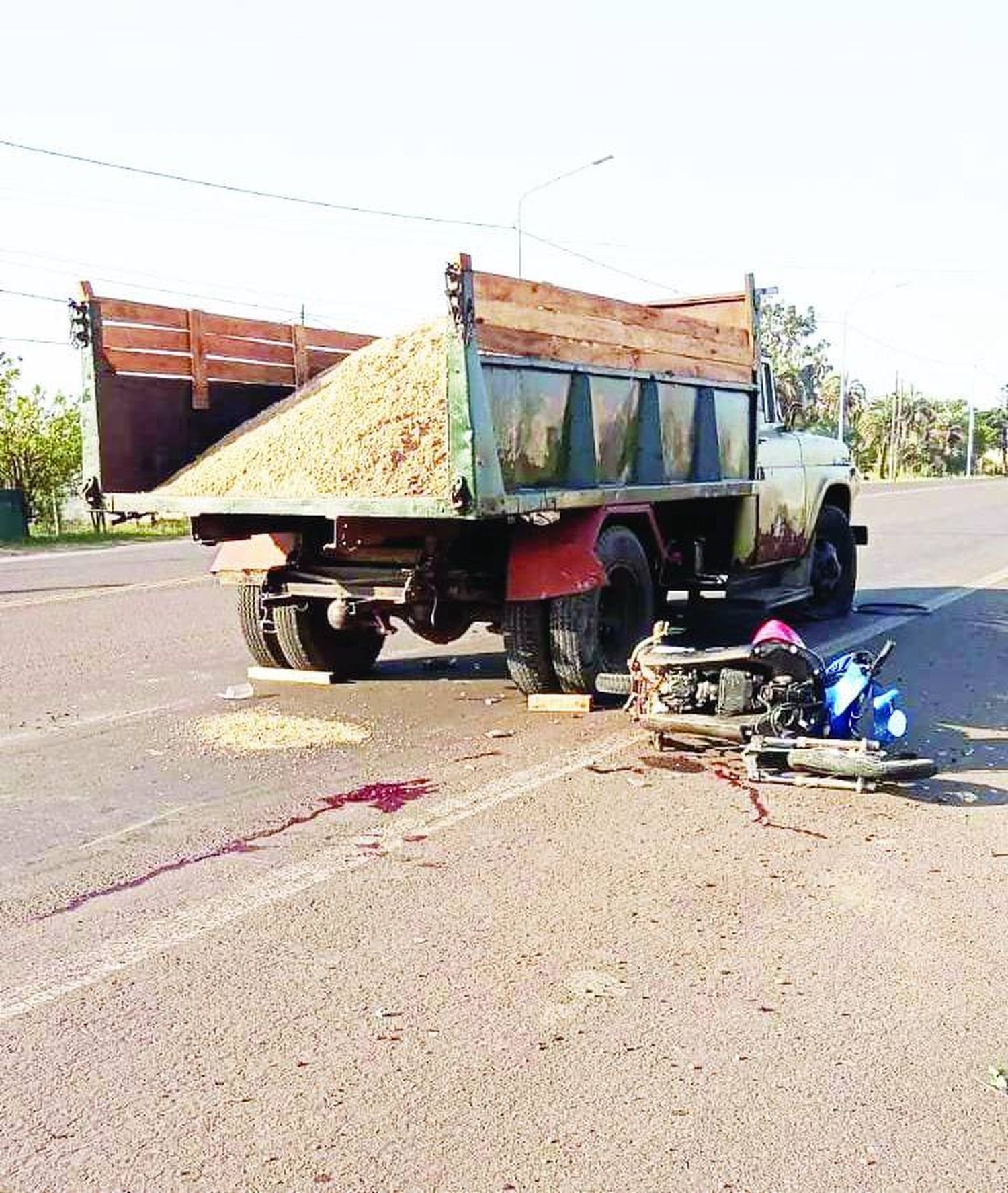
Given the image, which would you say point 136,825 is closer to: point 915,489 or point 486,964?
point 486,964

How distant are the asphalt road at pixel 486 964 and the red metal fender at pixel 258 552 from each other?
39.2 inches

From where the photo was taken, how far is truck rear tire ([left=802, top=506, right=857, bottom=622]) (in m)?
11.6

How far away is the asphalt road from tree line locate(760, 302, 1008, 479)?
60665 millimetres

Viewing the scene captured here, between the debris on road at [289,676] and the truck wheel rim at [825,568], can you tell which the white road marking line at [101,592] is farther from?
the truck wheel rim at [825,568]

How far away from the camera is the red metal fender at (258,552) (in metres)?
7.67

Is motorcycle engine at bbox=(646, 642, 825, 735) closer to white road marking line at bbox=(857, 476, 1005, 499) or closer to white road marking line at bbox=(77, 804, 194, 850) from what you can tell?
white road marking line at bbox=(77, 804, 194, 850)

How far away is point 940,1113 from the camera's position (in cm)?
323

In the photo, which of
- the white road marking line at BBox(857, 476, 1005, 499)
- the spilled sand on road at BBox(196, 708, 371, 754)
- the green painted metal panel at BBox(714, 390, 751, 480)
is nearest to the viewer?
the spilled sand on road at BBox(196, 708, 371, 754)

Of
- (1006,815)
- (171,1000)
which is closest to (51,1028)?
(171,1000)

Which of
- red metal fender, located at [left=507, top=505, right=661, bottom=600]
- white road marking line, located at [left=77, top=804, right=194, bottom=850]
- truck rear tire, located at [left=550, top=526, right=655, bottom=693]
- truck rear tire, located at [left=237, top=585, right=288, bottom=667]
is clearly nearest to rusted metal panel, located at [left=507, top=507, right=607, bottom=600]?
red metal fender, located at [left=507, top=505, right=661, bottom=600]

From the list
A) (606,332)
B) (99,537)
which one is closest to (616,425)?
(606,332)

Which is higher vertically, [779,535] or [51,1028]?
[779,535]

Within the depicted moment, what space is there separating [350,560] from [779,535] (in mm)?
4110

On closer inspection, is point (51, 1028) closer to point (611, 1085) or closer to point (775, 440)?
point (611, 1085)
